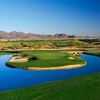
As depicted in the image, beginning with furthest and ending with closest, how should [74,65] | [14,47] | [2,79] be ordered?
[14,47] < [74,65] < [2,79]

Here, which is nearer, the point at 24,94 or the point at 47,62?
the point at 24,94

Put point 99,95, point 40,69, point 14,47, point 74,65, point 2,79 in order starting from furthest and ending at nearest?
1. point 14,47
2. point 74,65
3. point 40,69
4. point 2,79
5. point 99,95

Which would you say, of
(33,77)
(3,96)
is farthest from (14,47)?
(3,96)

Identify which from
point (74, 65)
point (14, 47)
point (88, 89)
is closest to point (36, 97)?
point (88, 89)

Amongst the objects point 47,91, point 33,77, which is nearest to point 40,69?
point 33,77

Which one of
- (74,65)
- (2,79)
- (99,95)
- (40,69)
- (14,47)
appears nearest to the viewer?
(99,95)

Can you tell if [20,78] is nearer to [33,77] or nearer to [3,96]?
[33,77]

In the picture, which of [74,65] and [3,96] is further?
[74,65]

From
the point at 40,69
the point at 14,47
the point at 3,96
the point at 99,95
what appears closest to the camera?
the point at 99,95

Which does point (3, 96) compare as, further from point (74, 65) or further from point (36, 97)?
point (74, 65)
